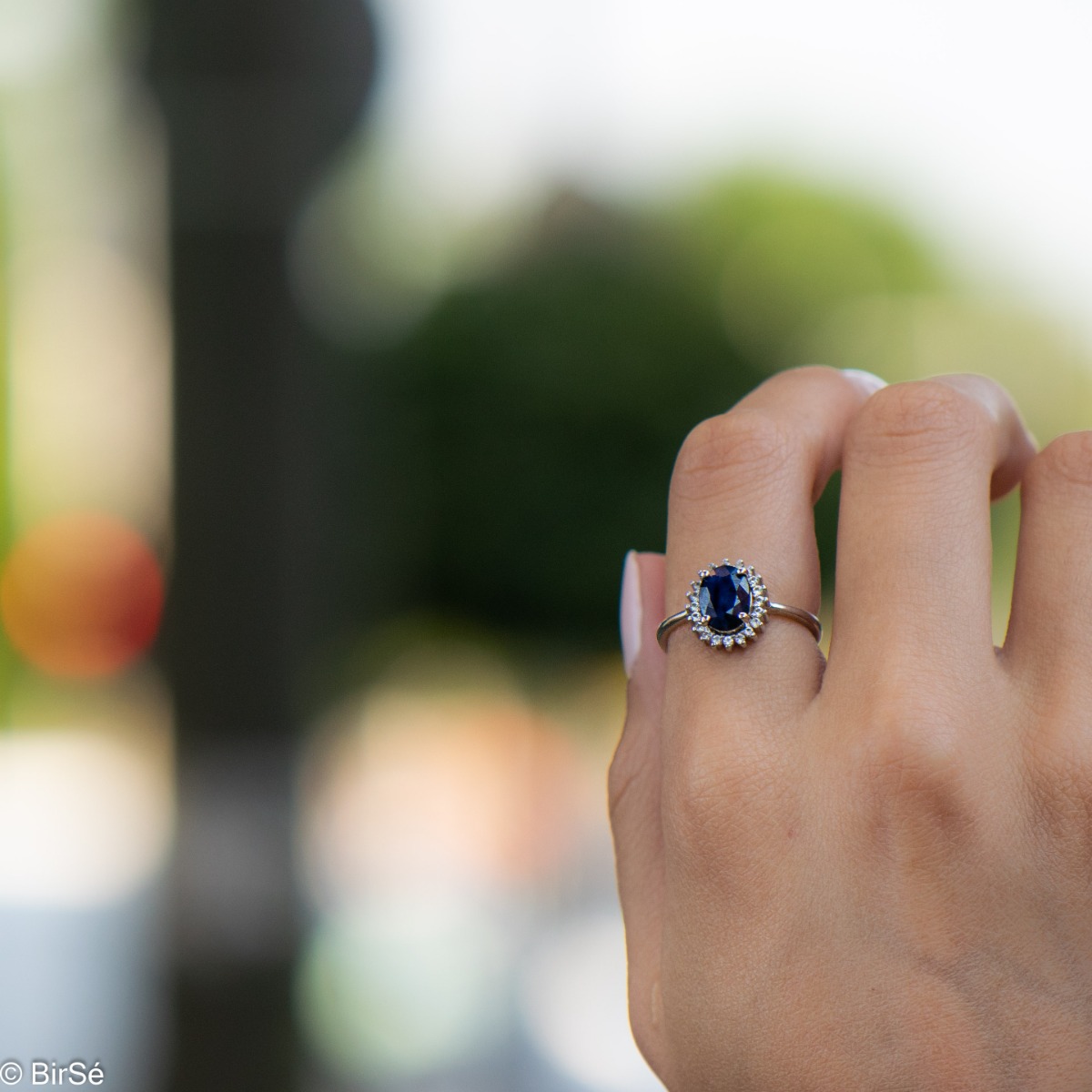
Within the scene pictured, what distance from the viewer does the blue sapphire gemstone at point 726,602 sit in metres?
0.55

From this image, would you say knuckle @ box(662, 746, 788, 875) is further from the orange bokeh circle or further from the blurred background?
the orange bokeh circle

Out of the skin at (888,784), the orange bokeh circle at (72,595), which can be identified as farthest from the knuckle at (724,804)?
the orange bokeh circle at (72,595)

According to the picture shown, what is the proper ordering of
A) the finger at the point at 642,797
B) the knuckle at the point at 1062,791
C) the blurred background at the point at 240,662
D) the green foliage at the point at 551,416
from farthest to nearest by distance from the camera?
the green foliage at the point at 551,416 → the blurred background at the point at 240,662 → the finger at the point at 642,797 → the knuckle at the point at 1062,791

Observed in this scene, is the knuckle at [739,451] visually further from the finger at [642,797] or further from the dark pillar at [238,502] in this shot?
the dark pillar at [238,502]

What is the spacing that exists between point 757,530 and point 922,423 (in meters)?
0.09

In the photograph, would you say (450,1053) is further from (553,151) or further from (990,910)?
(553,151)

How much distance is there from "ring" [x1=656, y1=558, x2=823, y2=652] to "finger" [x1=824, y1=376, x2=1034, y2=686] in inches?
1.5

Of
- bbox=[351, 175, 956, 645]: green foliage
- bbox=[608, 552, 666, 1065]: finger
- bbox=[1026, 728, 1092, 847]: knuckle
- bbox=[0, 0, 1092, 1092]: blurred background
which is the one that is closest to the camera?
bbox=[1026, 728, 1092, 847]: knuckle

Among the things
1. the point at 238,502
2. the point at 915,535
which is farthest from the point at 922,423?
the point at 238,502

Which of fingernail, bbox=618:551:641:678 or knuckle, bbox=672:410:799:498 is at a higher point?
knuckle, bbox=672:410:799:498

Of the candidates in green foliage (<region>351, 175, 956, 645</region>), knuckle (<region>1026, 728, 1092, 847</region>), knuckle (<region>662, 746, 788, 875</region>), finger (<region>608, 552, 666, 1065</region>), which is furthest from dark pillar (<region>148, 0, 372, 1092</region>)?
knuckle (<region>1026, 728, 1092, 847</region>)

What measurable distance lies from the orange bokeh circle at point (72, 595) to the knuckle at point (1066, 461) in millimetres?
2778

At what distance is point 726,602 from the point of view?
550 mm

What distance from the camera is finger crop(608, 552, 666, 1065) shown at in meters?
0.62
